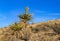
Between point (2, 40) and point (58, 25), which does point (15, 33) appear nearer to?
point (2, 40)

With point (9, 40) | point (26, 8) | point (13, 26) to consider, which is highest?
point (26, 8)

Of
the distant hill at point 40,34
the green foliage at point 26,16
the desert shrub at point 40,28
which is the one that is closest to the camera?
the distant hill at point 40,34

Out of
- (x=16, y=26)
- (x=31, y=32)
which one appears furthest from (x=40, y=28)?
(x=16, y=26)

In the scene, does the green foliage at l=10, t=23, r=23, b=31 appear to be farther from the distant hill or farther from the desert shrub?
the desert shrub

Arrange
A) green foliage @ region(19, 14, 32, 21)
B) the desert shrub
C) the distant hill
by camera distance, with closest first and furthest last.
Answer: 1. the distant hill
2. green foliage @ region(19, 14, 32, 21)
3. the desert shrub

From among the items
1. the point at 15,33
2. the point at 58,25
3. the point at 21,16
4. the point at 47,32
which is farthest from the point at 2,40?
the point at 58,25

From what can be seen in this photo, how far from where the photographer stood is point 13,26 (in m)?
35.9

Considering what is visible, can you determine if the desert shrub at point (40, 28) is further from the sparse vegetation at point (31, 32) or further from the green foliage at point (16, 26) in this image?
the green foliage at point (16, 26)

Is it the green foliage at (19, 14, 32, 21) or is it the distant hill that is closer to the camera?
the distant hill

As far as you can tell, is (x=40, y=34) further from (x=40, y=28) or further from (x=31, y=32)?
(x=40, y=28)

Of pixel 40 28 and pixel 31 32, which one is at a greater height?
pixel 40 28

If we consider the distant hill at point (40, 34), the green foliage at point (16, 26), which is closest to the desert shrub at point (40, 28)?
the distant hill at point (40, 34)

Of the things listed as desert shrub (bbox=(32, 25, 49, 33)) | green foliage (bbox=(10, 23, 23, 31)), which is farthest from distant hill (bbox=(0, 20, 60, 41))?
green foliage (bbox=(10, 23, 23, 31))

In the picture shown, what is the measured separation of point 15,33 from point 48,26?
6.33m
